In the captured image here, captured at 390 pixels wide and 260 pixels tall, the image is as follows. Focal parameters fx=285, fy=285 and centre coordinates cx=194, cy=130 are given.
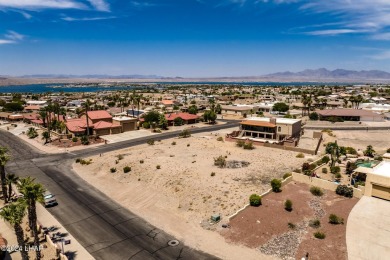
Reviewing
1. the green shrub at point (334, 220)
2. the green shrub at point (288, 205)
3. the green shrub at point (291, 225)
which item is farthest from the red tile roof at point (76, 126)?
the green shrub at point (334, 220)

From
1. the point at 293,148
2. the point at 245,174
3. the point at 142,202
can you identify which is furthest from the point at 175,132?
the point at 142,202

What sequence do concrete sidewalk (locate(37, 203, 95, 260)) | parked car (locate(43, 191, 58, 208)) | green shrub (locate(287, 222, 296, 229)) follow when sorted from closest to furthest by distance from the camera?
1. concrete sidewalk (locate(37, 203, 95, 260))
2. green shrub (locate(287, 222, 296, 229))
3. parked car (locate(43, 191, 58, 208))

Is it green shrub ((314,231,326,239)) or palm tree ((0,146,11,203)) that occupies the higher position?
palm tree ((0,146,11,203))

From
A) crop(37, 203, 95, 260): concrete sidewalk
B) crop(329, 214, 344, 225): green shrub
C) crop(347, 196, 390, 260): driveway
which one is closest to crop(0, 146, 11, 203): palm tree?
crop(37, 203, 95, 260): concrete sidewalk

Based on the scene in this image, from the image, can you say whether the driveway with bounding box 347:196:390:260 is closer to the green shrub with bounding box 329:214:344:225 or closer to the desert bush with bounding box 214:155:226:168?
the green shrub with bounding box 329:214:344:225

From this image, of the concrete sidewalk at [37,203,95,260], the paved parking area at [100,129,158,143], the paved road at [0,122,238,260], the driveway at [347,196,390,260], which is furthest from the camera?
the paved parking area at [100,129,158,143]
